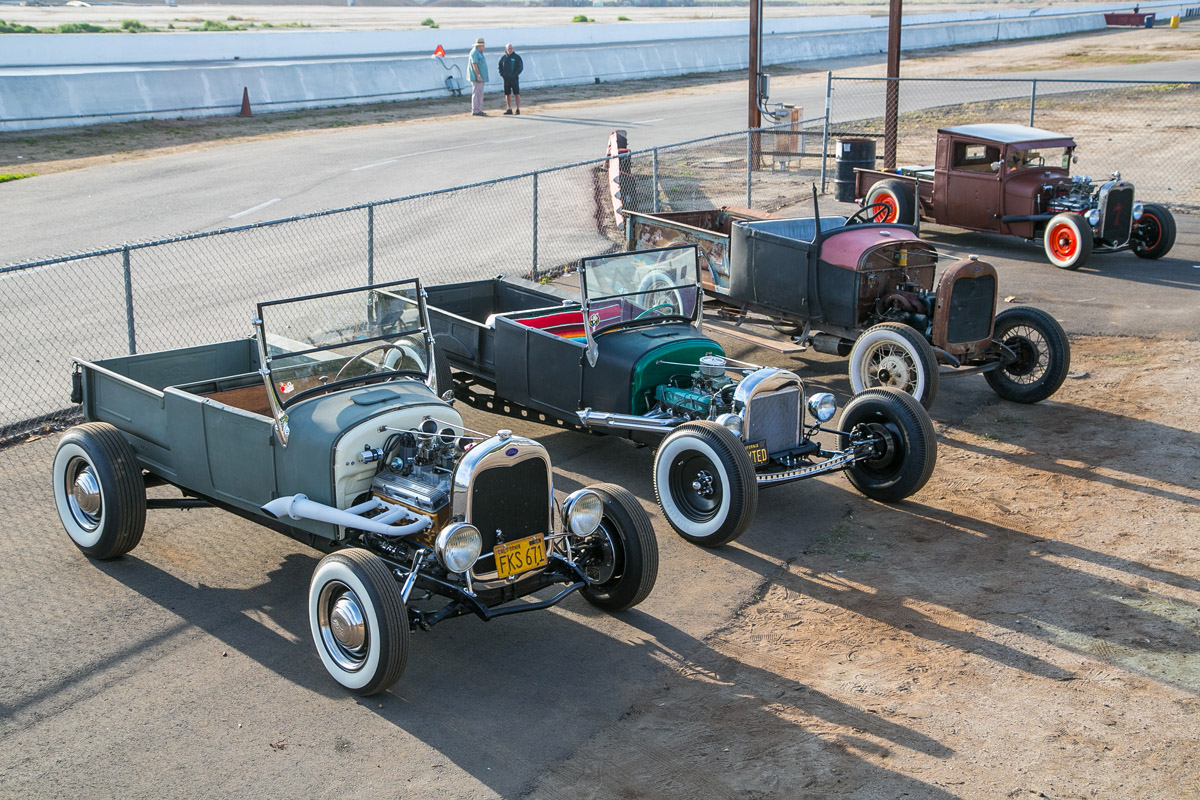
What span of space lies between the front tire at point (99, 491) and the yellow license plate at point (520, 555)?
2.61m

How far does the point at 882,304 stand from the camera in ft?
34.7

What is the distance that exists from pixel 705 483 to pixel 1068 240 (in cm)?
978

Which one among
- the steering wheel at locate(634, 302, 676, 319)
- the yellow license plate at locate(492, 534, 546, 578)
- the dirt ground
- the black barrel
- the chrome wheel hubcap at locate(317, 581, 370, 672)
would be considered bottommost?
the dirt ground

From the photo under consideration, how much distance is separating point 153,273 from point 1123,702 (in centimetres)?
1267

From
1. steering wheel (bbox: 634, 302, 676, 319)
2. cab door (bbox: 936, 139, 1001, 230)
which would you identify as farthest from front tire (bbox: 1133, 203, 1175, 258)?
steering wheel (bbox: 634, 302, 676, 319)

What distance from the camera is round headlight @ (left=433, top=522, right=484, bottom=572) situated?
5.62 metres

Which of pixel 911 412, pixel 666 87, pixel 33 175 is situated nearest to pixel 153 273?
pixel 33 175

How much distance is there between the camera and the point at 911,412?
798 centimetres

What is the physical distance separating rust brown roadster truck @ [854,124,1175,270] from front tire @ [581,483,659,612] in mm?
9587

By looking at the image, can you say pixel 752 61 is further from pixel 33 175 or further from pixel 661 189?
pixel 33 175

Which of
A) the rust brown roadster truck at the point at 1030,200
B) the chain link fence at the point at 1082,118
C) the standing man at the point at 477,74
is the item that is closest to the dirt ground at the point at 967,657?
the rust brown roadster truck at the point at 1030,200

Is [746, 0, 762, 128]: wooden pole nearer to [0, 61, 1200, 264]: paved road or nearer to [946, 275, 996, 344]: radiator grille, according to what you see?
[0, 61, 1200, 264]: paved road

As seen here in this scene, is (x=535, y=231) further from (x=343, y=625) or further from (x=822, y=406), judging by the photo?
(x=343, y=625)

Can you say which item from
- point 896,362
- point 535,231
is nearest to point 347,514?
point 896,362
